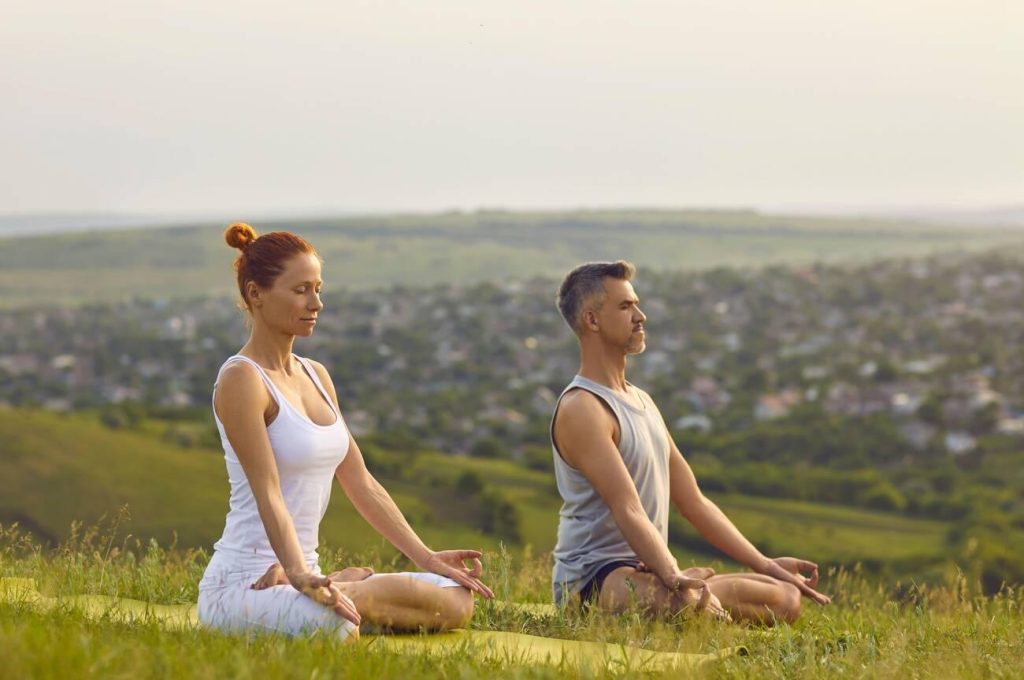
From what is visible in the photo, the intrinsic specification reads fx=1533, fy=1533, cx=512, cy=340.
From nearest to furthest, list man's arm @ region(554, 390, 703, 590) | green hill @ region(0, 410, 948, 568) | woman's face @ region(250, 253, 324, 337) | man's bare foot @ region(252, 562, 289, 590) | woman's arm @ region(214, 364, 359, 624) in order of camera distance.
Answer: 1. woman's arm @ region(214, 364, 359, 624)
2. man's bare foot @ region(252, 562, 289, 590)
3. woman's face @ region(250, 253, 324, 337)
4. man's arm @ region(554, 390, 703, 590)
5. green hill @ region(0, 410, 948, 568)

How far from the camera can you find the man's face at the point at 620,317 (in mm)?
6938

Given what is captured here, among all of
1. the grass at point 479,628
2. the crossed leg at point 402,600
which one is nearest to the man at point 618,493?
the grass at point 479,628

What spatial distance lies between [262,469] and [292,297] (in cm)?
69

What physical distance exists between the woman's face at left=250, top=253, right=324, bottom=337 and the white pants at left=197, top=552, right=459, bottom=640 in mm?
940

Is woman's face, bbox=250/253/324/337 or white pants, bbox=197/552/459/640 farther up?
woman's face, bbox=250/253/324/337

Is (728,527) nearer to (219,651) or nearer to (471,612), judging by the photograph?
(471,612)

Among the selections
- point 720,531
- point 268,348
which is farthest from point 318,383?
point 720,531

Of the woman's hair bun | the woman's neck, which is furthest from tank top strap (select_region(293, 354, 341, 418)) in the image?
the woman's hair bun

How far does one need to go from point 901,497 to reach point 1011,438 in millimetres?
8996

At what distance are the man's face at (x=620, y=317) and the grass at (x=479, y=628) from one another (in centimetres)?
124

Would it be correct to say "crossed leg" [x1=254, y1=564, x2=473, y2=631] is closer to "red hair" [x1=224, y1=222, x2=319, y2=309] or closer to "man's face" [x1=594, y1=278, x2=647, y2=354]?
"red hair" [x1=224, y1=222, x2=319, y2=309]

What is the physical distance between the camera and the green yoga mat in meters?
5.52

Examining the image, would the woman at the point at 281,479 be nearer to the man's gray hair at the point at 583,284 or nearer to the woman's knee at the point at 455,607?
the woman's knee at the point at 455,607

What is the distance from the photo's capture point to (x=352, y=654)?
17.3 ft
